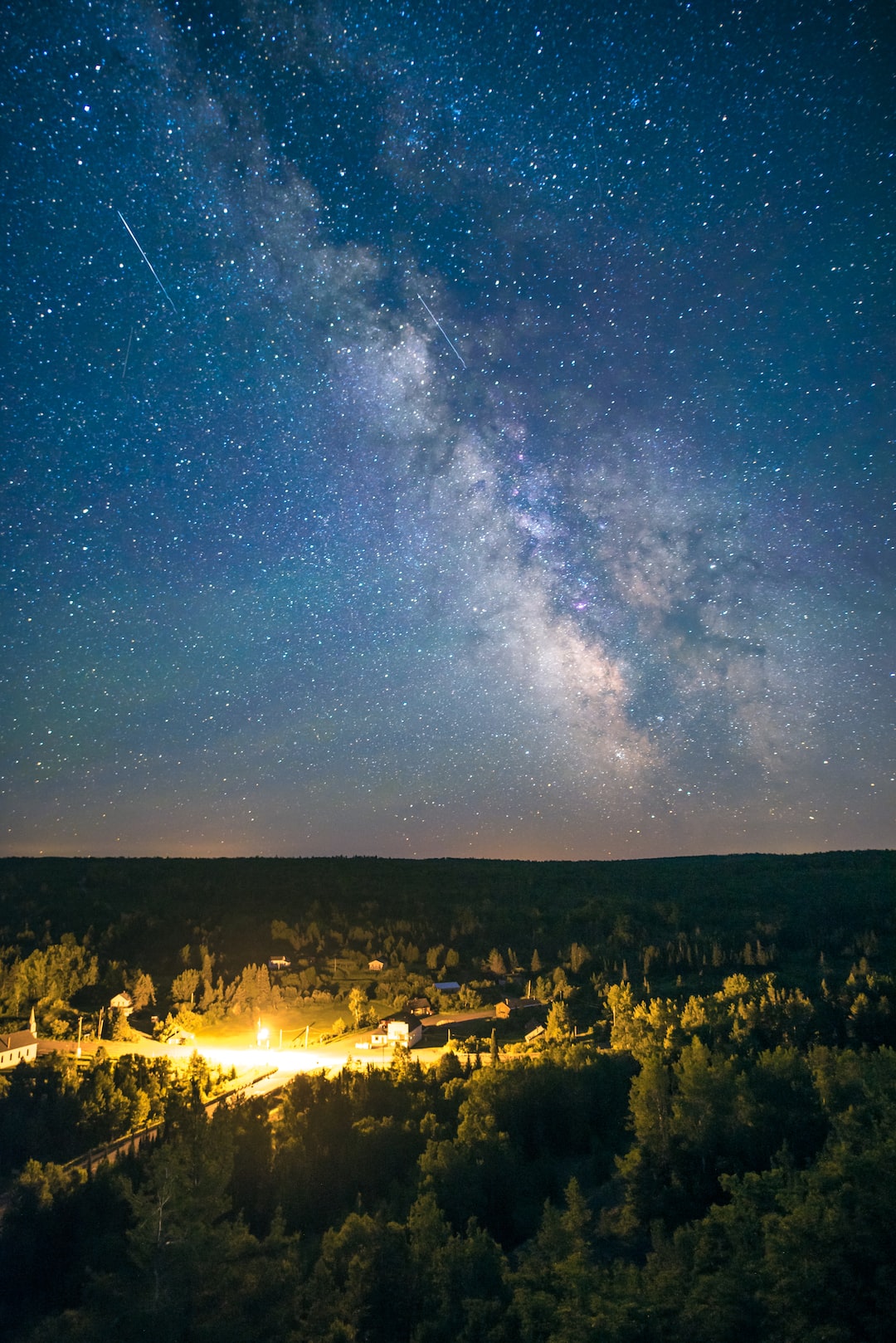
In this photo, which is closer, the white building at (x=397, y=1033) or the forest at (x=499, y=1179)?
the forest at (x=499, y=1179)

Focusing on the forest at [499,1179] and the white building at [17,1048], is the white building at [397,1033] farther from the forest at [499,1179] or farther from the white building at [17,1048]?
the white building at [17,1048]

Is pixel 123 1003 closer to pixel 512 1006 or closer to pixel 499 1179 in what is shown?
pixel 512 1006

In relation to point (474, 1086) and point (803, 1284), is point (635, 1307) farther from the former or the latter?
point (474, 1086)

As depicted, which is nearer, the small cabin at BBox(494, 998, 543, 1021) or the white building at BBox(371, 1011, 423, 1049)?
the white building at BBox(371, 1011, 423, 1049)

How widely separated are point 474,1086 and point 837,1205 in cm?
1699

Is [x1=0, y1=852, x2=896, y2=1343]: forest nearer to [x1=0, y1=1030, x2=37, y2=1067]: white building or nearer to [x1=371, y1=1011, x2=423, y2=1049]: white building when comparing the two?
[x1=0, y1=1030, x2=37, y2=1067]: white building

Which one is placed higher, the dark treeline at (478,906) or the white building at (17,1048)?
the dark treeline at (478,906)

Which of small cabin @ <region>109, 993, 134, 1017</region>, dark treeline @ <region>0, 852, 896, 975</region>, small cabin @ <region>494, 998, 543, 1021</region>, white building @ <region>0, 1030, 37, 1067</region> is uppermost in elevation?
dark treeline @ <region>0, 852, 896, 975</region>

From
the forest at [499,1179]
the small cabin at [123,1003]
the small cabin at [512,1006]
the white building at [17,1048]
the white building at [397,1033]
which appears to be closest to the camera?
the forest at [499,1179]

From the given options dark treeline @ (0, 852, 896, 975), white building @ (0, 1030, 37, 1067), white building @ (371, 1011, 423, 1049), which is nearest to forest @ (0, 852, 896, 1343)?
white building @ (0, 1030, 37, 1067)

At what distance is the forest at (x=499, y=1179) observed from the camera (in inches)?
490

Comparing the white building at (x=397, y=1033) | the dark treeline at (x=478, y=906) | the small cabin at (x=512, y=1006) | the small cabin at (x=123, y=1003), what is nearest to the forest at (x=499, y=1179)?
the small cabin at (x=512, y=1006)

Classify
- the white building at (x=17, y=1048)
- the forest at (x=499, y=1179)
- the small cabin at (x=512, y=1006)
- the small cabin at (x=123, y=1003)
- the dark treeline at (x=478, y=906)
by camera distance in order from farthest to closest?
the dark treeline at (x=478, y=906) < the small cabin at (x=123, y=1003) < the small cabin at (x=512, y=1006) < the white building at (x=17, y=1048) < the forest at (x=499, y=1179)

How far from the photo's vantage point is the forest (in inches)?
490
